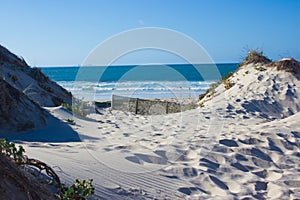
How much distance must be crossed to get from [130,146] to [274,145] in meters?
2.54

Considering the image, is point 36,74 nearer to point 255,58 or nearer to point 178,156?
point 255,58

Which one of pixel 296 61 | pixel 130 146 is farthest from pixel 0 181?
pixel 296 61

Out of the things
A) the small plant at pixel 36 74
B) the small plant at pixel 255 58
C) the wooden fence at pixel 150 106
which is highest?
the small plant at pixel 255 58

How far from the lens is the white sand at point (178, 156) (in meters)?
4.59

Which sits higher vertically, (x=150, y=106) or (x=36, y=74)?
(x=36, y=74)

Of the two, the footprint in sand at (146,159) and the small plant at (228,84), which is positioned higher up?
the small plant at (228,84)

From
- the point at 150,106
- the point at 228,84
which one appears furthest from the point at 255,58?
the point at 150,106

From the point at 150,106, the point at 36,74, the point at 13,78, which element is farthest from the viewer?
the point at 36,74

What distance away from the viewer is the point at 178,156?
19.2 ft

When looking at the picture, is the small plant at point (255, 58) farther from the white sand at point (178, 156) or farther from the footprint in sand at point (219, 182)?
the footprint in sand at point (219, 182)

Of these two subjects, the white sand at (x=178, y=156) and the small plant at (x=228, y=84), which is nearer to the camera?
the white sand at (x=178, y=156)

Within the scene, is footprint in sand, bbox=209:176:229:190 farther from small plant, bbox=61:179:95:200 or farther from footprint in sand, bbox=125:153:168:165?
small plant, bbox=61:179:95:200

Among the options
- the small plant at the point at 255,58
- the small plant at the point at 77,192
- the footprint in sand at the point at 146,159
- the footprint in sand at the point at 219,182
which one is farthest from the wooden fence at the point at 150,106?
the small plant at the point at 77,192

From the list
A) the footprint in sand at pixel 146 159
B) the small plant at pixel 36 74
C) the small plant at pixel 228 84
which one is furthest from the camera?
the small plant at pixel 36 74
